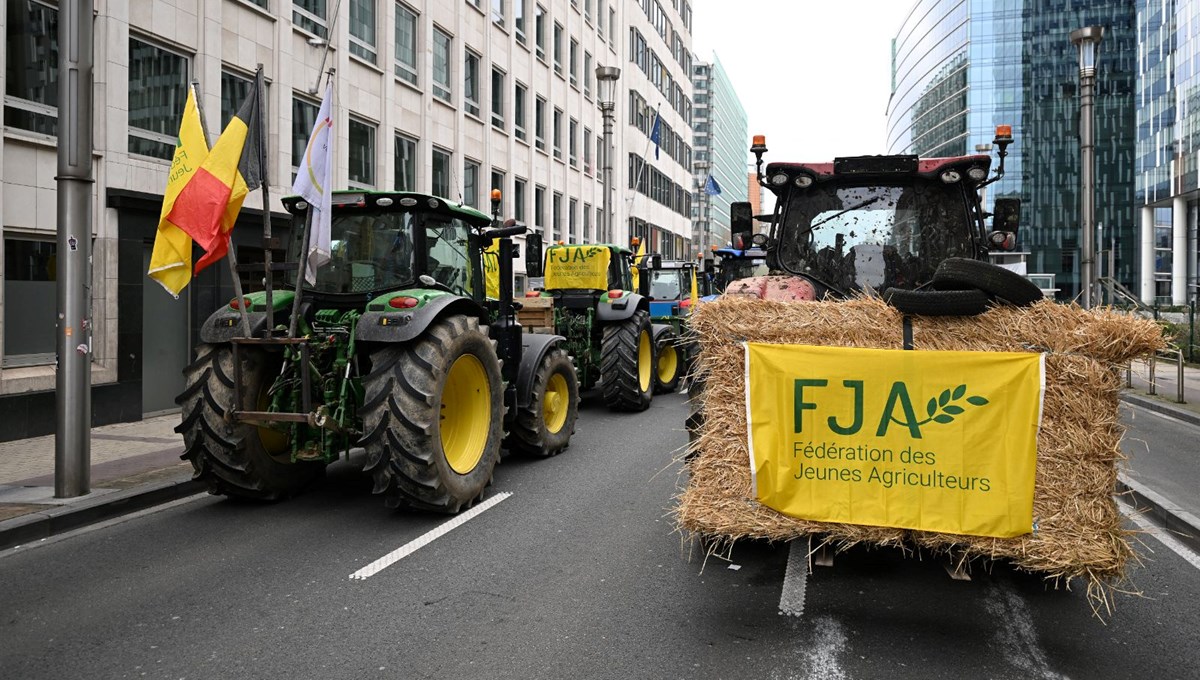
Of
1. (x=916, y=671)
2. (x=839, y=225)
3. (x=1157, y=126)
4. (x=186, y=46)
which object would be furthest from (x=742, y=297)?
(x=1157, y=126)

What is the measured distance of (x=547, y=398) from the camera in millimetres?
9352

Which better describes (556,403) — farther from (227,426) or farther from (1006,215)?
(1006,215)

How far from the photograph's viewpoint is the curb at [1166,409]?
12738 millimetres

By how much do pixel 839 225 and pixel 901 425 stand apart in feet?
9.64

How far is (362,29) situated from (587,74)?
17.1 metres

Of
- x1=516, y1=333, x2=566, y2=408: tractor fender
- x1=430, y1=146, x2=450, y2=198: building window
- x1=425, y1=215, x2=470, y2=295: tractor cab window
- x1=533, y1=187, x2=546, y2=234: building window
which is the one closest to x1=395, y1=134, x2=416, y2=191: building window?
x1=430, y1=146, x2=450, y2=198: building window

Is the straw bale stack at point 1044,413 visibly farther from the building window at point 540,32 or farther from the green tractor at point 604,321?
the building window at point 540,32

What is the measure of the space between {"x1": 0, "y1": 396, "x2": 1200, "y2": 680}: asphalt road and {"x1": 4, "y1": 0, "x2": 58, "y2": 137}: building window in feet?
23.4

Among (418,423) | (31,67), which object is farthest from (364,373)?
(31,67)

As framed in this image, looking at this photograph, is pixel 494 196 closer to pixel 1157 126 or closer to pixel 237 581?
pixel 237 581

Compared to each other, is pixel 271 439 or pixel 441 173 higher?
pixel 441 173

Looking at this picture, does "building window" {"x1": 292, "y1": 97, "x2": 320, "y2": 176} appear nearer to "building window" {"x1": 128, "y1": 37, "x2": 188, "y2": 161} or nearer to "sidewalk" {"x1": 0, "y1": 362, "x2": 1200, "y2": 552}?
"building window" {"x1": 128, "y1": 37, "x2": 188, "y2": 161}

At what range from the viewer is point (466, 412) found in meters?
7.18

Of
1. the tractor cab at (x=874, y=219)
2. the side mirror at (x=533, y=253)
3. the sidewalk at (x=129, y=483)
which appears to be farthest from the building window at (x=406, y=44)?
the tractor cab at (x=874, y=219)
